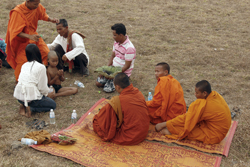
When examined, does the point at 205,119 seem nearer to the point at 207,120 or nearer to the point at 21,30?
the point at 207,120

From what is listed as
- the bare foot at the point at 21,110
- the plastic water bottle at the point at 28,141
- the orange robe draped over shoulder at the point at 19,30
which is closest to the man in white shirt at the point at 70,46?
the orange robe draped over shoulder at the point at 19,30

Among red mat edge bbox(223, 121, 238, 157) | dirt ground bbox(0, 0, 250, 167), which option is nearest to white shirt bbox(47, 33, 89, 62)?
dirt ground bbox(0, 0, 250, 167)

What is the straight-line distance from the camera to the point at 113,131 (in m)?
3.98

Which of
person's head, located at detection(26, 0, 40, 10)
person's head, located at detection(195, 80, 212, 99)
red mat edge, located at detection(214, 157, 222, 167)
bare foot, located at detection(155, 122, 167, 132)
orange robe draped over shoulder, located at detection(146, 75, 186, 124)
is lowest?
red mat edge, located at detection(214, 157, 222, 167)

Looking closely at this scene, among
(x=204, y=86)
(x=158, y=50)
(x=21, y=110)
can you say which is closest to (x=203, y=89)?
(x=204, y=86)

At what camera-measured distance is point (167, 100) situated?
4496 millimetres

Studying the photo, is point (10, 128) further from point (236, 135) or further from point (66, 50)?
point (236, 135)

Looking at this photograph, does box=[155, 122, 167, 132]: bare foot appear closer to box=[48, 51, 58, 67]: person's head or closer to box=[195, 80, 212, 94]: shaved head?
box=[195, 80, 212, 94]: shaved head

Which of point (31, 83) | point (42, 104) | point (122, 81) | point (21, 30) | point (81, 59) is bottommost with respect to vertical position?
point (42, 104)

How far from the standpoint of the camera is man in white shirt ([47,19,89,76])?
244 inches

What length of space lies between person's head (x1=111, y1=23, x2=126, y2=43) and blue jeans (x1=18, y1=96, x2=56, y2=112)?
212cm

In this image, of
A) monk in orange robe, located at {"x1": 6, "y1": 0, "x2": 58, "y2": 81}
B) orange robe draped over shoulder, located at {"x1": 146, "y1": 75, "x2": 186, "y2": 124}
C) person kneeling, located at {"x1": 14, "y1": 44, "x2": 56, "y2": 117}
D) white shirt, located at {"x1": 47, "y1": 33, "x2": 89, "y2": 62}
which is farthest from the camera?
white shirt, located at {"x1": 47, "y1": 33, "x2": 89, "y2": 62}

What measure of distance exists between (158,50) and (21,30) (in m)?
4.53

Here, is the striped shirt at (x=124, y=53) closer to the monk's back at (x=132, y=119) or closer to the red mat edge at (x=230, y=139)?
the monk's back at (x=132, y=119)
